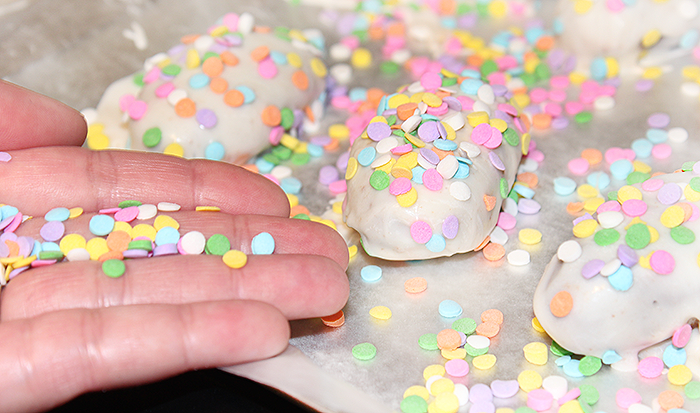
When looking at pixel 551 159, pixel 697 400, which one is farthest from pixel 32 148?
pixel 697 400

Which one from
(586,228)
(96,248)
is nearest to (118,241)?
(96,248)

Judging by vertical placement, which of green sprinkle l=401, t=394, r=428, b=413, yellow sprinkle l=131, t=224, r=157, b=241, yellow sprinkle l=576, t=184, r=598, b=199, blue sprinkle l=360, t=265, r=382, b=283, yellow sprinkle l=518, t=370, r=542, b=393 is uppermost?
yellow sprinkle l=131, t=224, r=157, b=241

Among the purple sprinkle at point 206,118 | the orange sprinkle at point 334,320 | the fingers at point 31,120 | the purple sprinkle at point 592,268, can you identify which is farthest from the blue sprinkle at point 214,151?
the purple sprinkle at point 592,268

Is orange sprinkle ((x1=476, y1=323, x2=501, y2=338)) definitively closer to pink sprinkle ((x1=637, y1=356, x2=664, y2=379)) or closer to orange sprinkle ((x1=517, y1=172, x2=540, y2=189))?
pink sprinkle ((x1=637, y1=356, x2=664, y2=379))

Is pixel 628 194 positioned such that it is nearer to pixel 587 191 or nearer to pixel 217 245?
pixel 587 191

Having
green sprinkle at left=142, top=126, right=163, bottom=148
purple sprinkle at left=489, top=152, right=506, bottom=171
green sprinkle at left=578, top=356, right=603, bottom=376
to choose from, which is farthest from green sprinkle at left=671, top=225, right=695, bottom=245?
green sprinkle at left=142, top=126, right=163, bottom=148

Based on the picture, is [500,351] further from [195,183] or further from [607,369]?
[195,183]
